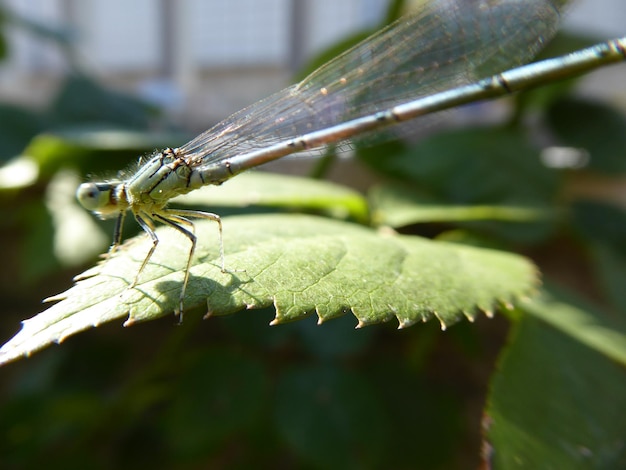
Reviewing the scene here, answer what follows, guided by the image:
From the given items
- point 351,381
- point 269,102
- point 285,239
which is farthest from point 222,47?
point 285,239

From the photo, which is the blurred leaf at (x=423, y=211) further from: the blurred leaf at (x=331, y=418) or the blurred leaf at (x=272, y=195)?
the blurred leaf at (x=331, y=418)

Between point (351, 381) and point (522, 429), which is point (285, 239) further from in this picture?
point (351, 381)

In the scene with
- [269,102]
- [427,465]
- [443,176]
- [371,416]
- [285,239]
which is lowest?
[427,465]

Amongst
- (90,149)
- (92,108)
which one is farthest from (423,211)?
(92,108)

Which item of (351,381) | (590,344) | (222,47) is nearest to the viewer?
(590,344)

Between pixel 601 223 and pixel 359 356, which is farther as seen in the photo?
pixel 601 223

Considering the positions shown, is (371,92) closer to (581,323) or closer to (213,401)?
(581,323)

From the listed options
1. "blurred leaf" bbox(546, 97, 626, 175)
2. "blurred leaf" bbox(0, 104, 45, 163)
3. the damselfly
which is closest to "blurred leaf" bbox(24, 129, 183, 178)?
the damselfly

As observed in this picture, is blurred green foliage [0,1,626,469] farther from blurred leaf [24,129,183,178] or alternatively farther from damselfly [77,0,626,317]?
damselfly [77,0,626,317]
